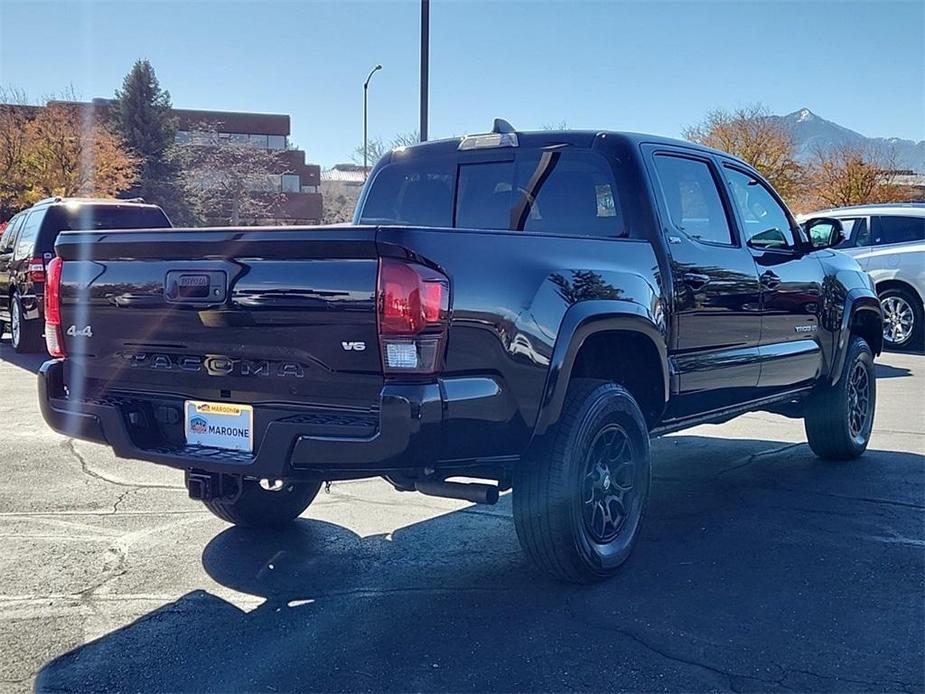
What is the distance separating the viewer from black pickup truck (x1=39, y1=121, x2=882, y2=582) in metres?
3.28

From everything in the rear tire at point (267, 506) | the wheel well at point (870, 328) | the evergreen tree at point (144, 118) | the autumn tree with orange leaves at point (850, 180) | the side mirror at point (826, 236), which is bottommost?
the rear tire at point (267, 506)

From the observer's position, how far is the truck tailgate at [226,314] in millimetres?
3273

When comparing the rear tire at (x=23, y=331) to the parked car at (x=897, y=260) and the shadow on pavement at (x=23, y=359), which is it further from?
the parked car at (x=897, y=260)

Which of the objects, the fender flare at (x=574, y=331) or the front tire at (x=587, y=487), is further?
the front tire at (x=587, y=487)

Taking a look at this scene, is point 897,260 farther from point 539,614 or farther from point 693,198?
point 539,614

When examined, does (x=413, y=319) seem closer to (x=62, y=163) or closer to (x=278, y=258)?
(x=278, y=258)

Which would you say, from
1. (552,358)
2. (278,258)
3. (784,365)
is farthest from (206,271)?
(784,365)

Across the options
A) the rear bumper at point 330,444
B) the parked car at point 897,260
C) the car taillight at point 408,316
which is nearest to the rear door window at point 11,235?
the rear bumper at point 330,444

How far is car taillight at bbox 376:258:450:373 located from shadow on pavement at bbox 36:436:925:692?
104 centimetres

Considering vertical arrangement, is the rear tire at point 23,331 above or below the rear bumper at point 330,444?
below

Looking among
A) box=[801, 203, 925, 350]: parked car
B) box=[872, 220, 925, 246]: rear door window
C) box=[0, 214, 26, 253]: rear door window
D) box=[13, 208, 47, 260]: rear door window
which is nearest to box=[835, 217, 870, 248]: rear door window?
box=[801, 203, 925, 350]: parked car

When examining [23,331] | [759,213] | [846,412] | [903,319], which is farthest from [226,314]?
[903,319]

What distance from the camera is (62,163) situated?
3325 cm

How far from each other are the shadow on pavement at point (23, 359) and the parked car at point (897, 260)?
10.5 m
